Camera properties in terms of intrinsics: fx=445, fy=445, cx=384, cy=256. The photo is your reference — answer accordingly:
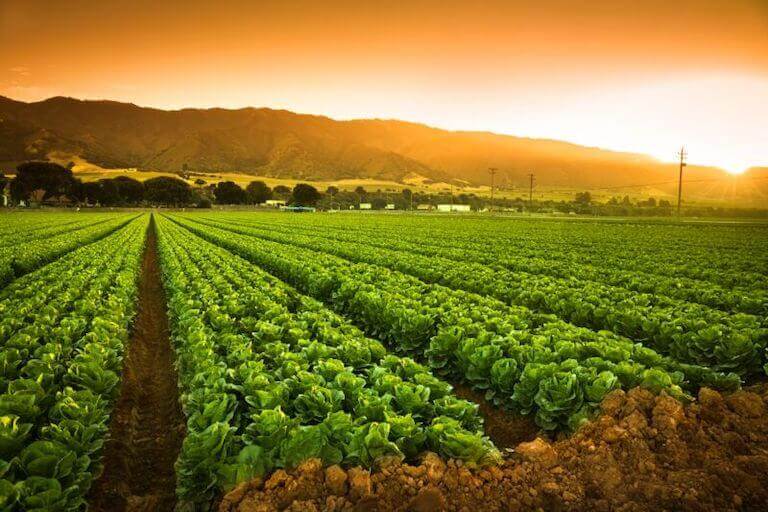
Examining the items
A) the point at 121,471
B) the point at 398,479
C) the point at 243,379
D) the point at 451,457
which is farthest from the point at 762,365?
the point at 121,471

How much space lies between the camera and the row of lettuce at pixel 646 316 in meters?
7.61

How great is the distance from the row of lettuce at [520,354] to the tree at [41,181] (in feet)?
428

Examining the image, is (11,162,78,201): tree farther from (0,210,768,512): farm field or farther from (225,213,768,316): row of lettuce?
(0,210,768,512): farm field

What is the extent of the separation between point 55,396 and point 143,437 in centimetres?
178

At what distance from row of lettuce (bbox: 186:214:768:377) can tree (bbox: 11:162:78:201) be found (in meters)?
129

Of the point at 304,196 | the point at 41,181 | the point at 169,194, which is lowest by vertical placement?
the point at 304,196

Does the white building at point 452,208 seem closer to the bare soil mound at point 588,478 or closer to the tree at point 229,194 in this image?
the tree at point 229,194

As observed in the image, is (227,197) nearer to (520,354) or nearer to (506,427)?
(520,354)

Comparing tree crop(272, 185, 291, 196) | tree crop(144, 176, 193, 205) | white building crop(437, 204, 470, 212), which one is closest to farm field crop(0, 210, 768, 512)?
tree crop(144, 176, 193, 205)

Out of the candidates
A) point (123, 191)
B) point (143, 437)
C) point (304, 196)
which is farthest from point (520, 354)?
point (123, 191)

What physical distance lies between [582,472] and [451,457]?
130 centimetres

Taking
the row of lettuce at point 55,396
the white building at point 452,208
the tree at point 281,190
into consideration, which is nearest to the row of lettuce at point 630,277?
the row of lettuce at point 55,396

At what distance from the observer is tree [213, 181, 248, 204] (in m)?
139

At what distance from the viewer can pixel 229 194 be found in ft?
458
